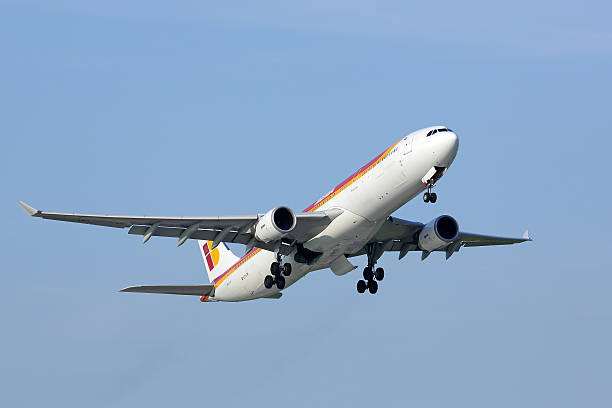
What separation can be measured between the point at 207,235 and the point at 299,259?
4105 millimetres

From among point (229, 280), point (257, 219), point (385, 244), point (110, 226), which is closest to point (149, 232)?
point (110, 226)

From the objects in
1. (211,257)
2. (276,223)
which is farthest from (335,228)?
(211,257)

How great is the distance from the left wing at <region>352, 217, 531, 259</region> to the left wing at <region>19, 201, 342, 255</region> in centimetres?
442

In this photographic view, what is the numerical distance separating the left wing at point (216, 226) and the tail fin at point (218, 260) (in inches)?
303

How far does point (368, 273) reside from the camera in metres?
50.1

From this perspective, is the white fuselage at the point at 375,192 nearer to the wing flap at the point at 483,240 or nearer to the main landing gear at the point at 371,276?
the main landing gear at the point at 371,276

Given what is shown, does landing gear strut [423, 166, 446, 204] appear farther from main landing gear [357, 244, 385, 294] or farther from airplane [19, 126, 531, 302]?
main landing gear [357, 244, 385, 294]

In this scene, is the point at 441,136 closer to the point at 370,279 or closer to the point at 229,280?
the point at 370,279

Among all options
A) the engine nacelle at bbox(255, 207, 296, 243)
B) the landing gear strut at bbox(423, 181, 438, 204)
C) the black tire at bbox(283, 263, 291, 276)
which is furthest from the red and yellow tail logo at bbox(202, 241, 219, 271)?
the landing gear strut at bbox(423, 181, 438, 204)

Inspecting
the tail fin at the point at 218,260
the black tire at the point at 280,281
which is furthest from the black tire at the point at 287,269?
the tail fin at the point at 218,260

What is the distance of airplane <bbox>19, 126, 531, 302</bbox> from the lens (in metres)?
42.2

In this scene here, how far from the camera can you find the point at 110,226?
1736 inches

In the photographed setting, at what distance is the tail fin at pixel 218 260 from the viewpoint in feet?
179

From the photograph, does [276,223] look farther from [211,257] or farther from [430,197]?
[211,257]
